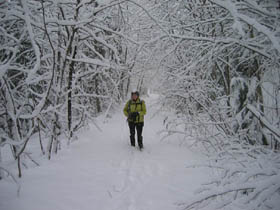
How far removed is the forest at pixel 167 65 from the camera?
1634mm

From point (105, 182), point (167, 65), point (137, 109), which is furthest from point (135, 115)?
point (105, 182)

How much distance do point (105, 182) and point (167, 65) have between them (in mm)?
2929

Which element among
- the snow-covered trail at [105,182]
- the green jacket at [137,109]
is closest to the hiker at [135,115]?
the green jacket at [137,109]

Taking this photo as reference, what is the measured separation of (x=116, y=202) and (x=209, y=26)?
4.75 metres

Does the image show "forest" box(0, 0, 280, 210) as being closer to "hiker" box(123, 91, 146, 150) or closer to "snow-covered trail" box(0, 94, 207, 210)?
"snow-covered trail" box(0, 94, 207, 210)

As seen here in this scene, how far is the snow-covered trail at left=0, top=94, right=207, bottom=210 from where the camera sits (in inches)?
91.4

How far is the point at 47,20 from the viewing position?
2.89 metres

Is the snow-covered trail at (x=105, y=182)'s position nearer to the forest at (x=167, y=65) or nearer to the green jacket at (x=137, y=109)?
the forest at (x=167, y=65)

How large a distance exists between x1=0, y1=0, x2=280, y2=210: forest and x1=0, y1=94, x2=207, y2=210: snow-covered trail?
313 mm

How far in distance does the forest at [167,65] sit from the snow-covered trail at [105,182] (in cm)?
31

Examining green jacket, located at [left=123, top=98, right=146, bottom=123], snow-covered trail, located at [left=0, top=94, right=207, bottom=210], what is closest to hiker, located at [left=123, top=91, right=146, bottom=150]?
green jacket, located at [left=123, top=98, right=146, bottom=123]

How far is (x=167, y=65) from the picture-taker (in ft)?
13.5

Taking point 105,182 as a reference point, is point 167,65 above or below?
above

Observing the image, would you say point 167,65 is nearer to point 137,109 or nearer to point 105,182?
point 137,109
